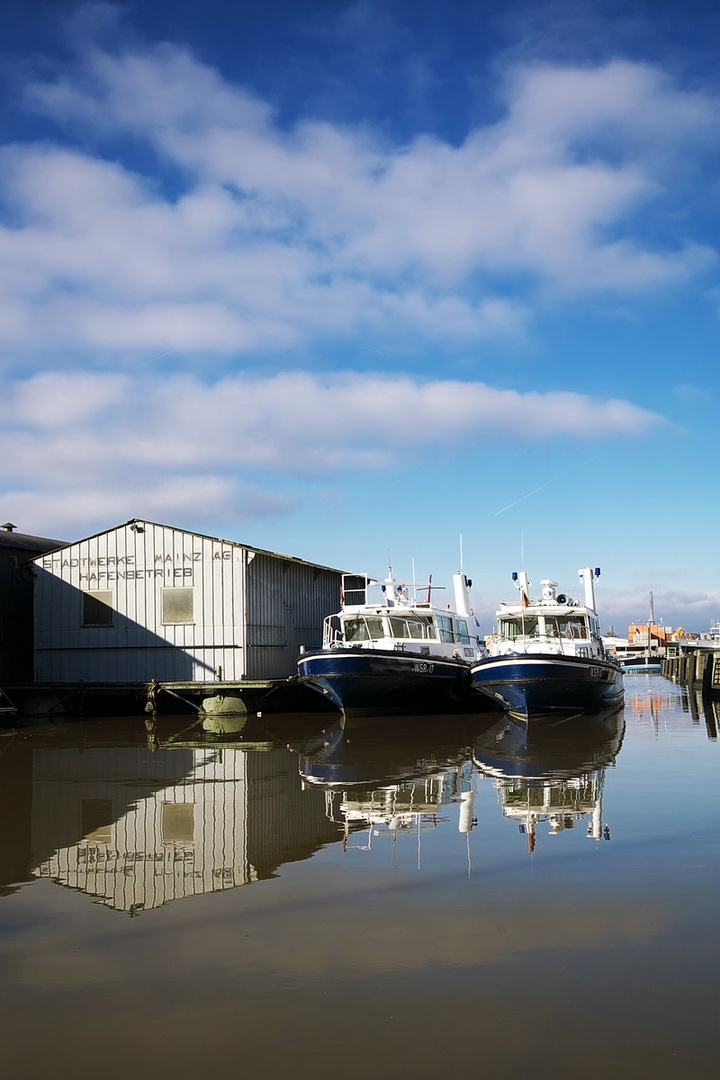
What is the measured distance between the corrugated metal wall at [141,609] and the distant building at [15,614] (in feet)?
Answer: 5.64

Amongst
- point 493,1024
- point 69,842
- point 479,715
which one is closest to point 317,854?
point 69,842

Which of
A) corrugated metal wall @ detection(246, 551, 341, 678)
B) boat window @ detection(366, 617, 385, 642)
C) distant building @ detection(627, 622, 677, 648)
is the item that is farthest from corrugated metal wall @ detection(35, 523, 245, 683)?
distant building @ detection(627, 622, 677, 648)

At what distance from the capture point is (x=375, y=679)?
21.7 m

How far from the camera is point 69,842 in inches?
348

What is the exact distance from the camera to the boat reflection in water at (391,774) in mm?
9695

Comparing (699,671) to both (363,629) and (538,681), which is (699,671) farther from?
(363,629)

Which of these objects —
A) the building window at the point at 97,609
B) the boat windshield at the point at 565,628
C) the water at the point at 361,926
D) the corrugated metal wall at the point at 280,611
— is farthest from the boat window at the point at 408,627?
the water at the point at 361,926

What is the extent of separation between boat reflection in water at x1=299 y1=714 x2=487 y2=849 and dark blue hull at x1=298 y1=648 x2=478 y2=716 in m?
0.81

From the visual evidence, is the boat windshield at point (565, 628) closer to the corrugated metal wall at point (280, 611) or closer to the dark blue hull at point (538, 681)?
the dark blue hull at point (538, 681)

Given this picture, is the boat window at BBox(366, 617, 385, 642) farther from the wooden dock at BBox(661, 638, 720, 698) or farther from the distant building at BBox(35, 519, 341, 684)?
the wooden dock at BBox(661, 638, 720, 698)

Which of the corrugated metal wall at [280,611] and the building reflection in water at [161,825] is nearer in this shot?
the building reflection in water at [161,825]

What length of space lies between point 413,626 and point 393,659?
236 centimetres

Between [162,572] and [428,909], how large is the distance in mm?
19707

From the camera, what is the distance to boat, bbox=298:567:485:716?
21.5 m
